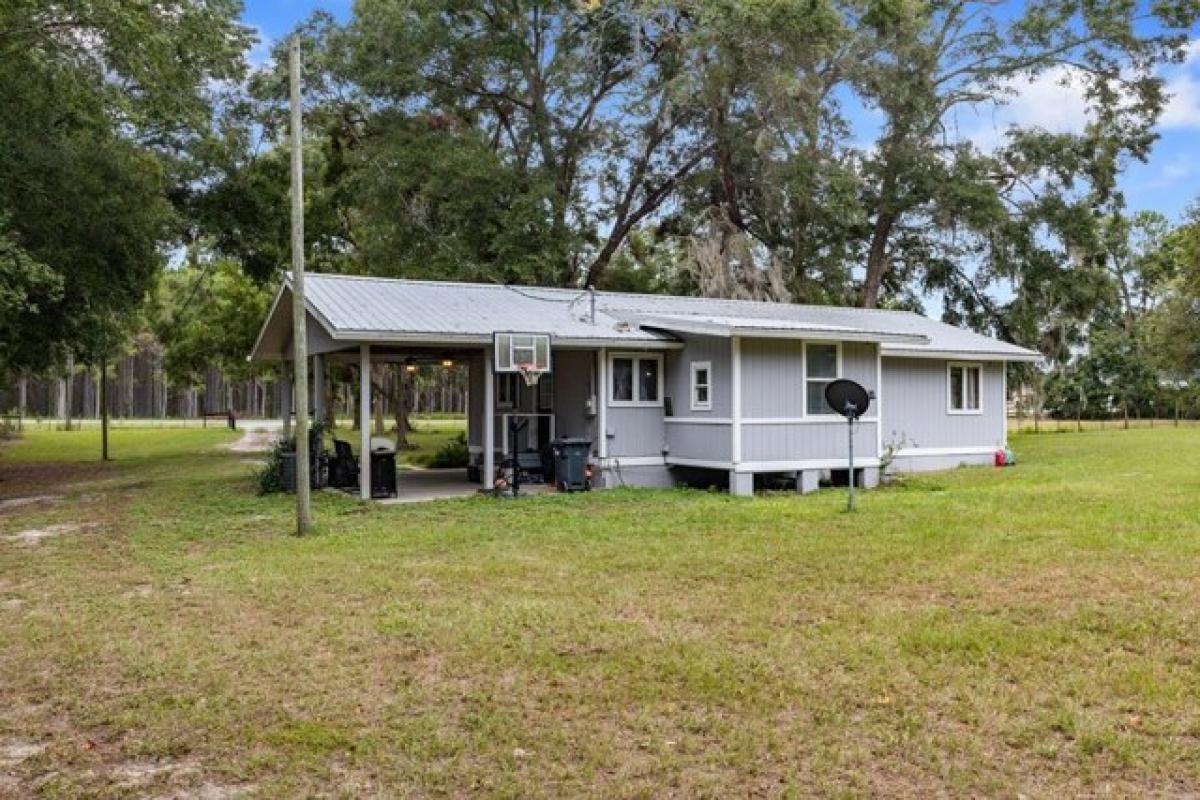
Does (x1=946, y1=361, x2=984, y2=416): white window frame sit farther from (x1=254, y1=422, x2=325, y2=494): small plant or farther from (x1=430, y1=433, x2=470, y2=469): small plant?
(x1=254, y1=422, x2=325, y2=494): small plant

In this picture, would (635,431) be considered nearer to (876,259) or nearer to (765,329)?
(765,329)

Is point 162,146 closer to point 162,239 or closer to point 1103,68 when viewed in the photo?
point 162,239

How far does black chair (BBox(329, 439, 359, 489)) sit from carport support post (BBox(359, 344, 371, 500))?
1.22 metres

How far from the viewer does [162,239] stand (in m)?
18.5

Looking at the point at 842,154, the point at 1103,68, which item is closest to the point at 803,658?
the point at 842,154

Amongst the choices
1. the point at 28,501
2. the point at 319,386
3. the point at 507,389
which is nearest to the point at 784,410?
the point at 507,389

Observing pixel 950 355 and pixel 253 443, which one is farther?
pixel 253 443

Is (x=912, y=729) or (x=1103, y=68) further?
(x=1103, y=68)

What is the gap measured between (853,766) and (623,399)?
10.9 m

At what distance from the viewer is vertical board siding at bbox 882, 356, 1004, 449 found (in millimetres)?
17156

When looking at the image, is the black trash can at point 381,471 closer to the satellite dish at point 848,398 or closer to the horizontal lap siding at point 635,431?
the horizontal lap siding at point 635,431

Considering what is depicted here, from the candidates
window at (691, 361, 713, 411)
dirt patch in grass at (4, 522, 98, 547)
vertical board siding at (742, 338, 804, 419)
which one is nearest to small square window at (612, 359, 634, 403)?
window at (691, 361, 713, 411)

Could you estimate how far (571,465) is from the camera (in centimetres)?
1358

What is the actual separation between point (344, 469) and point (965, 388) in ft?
40.7
